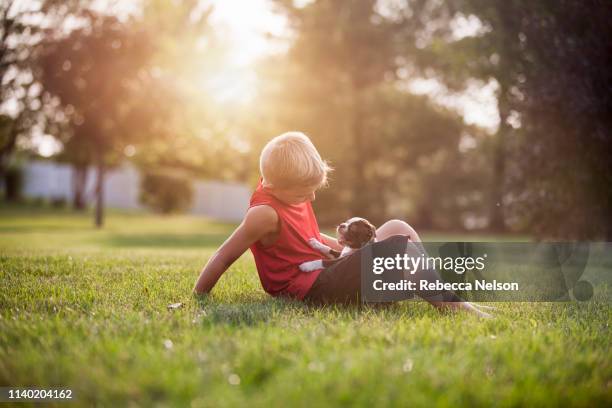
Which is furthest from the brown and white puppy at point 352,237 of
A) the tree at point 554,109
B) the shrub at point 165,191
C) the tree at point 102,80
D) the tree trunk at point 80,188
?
the tree trunk at point 80,188

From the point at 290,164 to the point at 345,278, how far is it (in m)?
0.77

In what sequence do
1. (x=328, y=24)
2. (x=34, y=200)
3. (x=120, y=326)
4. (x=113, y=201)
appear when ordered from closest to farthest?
(x=120, y=326), (x=328, y=24), (x=34, y=200), (x=113, y=201)

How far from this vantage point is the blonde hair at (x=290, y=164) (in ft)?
10.6

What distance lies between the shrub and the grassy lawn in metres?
22.8

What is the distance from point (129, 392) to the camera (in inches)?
71.1

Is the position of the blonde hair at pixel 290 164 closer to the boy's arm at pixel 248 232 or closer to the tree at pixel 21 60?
the boy's arm at pixel 248 232

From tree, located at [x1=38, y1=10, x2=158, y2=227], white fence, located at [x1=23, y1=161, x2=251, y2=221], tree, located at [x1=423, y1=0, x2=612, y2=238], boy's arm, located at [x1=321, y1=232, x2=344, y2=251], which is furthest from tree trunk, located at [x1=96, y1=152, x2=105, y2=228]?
boy's arm, located at [x1=321, y1=232, x2=344, y2=251]

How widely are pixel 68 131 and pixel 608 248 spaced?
13.3 meters

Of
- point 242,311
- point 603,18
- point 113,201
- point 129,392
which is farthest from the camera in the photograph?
point 113,201

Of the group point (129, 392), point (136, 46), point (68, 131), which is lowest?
point (129, 392)

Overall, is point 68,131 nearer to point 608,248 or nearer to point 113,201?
point 608,248

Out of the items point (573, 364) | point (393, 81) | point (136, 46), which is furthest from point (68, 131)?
point (573, 364)

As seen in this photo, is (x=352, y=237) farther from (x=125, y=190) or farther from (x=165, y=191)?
(x=125, y=190)

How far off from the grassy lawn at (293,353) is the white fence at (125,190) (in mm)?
26406
